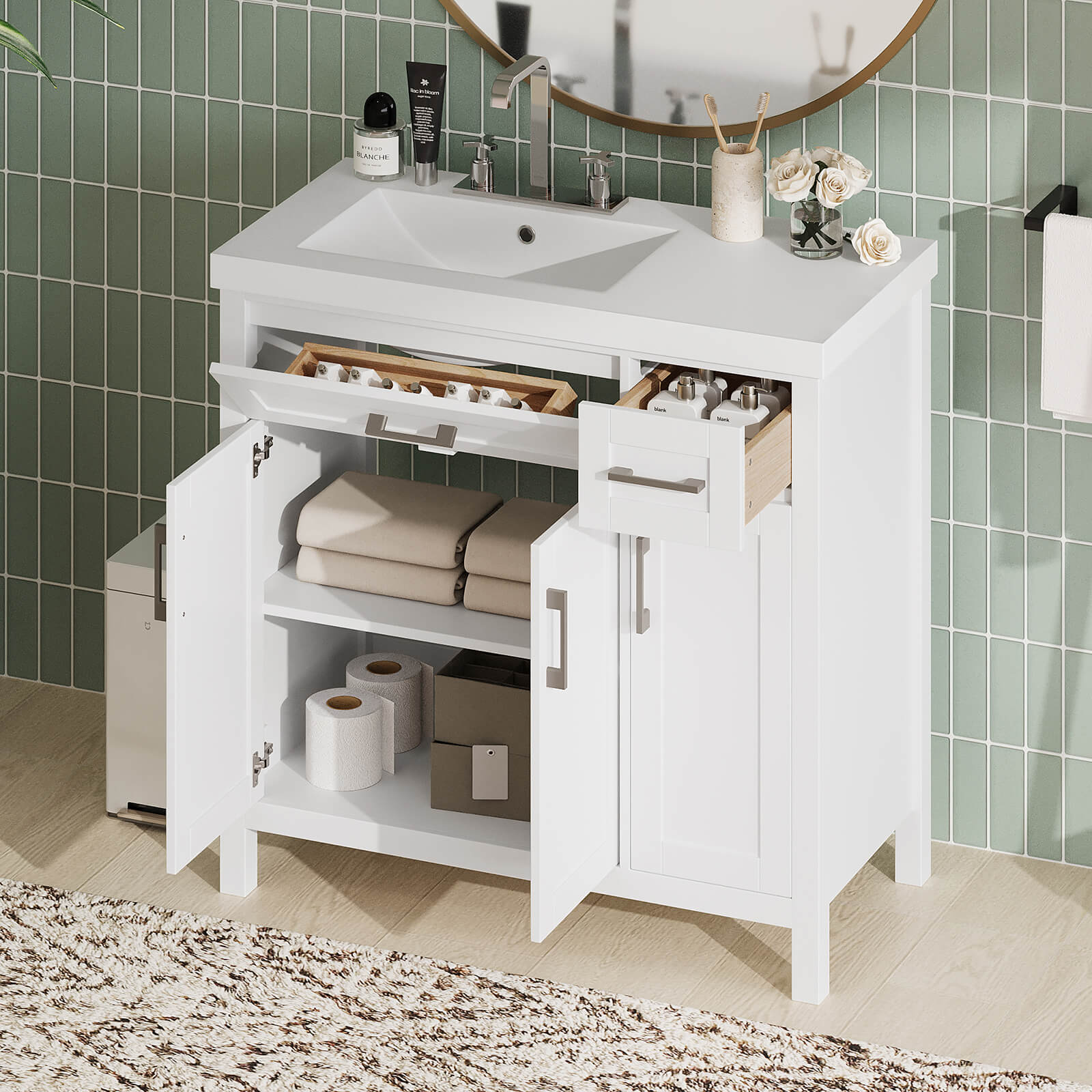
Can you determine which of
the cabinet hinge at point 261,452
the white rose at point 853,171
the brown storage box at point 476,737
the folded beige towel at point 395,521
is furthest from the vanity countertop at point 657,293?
the brown storage box at point 476,737

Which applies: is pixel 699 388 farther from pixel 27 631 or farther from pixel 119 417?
pixel 27 631

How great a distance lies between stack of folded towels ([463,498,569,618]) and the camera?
2.96m

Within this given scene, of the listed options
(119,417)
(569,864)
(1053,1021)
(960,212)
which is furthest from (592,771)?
(119,417)

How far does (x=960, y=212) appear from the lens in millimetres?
3023

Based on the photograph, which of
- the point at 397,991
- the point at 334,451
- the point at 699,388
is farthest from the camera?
the point at 334,451

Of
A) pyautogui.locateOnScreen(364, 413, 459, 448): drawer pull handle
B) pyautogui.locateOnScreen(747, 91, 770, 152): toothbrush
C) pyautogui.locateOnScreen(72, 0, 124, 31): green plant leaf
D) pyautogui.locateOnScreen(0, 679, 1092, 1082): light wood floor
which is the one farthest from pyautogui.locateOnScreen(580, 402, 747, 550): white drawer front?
pyautogui.locateOnScreen(72, 0, 124, 31): green plant leaf

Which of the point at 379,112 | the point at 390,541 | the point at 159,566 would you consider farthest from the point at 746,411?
the point at 159,566

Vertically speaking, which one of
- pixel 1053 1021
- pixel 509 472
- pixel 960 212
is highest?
pixel 960 212

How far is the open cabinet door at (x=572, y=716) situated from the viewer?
2.68 m

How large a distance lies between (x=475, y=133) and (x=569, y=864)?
117 centimetres

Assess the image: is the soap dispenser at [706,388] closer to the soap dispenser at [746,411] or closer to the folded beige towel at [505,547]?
the soap dispenser at [746,411]

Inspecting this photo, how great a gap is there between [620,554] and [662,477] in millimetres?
268

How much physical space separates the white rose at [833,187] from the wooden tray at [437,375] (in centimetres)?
43

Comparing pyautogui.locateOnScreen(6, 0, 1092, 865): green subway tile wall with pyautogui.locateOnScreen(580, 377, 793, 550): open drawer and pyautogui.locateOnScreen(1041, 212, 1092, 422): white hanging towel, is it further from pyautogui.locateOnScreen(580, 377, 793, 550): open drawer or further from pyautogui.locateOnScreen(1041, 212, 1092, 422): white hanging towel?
pyautogui.locateOnScreen(580, 377, 793, 550): open drawer
